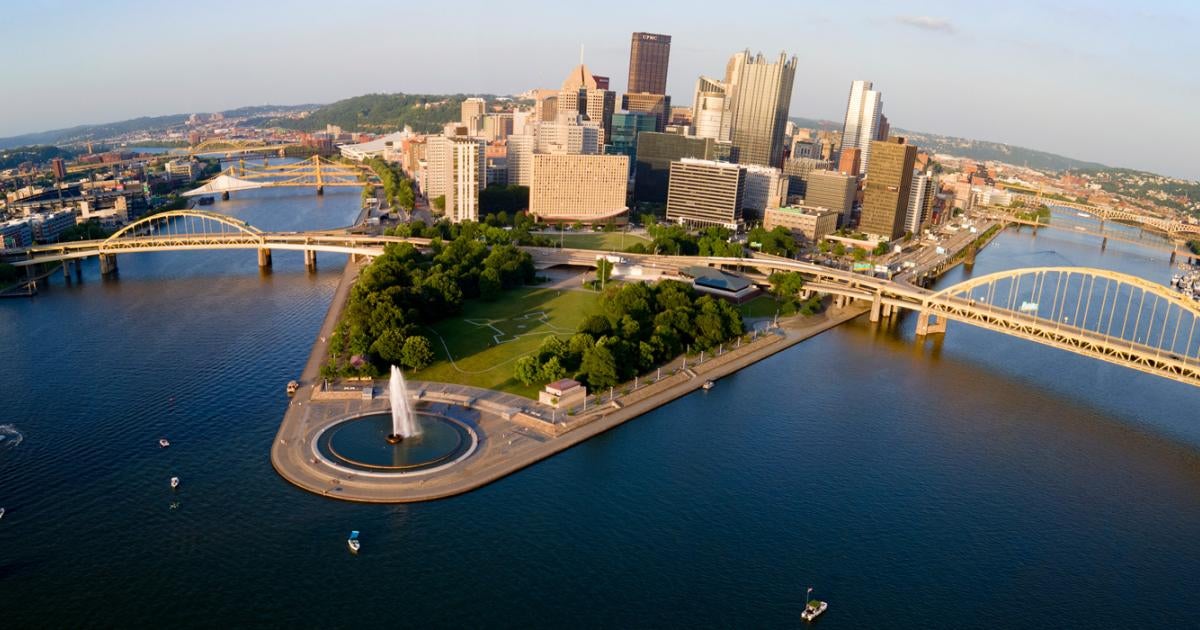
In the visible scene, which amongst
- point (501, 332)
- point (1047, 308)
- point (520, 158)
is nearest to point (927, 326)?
point (1047, 308)

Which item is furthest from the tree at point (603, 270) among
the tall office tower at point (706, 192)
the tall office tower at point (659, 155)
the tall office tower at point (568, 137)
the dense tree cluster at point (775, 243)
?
the tall office tower at point (659, 155)

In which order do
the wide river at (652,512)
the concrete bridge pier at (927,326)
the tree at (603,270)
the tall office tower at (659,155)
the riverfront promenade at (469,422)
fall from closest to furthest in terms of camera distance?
the wide river at (652,512) < the riverfront promenade at (469,422) < the concrete bridge pier at (927,326) < the tree at (603,270) < the tall office tower at (659,155)

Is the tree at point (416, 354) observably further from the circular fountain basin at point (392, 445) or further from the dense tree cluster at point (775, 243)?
the dense tree cluster at point (775, 243)

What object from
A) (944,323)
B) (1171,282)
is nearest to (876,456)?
(944,323)

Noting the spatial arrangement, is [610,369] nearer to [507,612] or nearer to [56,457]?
[507,612]

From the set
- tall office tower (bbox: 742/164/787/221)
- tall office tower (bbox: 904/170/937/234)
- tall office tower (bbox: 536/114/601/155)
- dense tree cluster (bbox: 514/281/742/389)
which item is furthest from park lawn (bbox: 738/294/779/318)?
tall office tower (bbox: 904/170/937/234)

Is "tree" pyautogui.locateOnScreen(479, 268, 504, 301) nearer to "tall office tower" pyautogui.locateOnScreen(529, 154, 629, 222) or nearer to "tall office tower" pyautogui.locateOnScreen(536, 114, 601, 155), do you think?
"tall office tower" pyautogui.locateOnScreen(529, 154, 629, 222)
